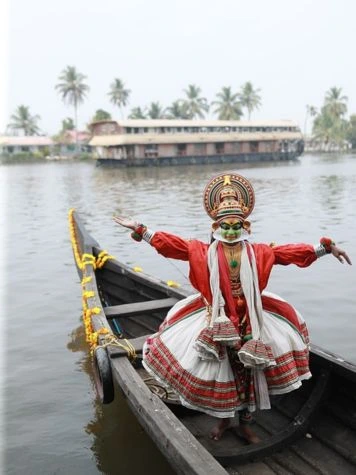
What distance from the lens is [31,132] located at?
63.5 m

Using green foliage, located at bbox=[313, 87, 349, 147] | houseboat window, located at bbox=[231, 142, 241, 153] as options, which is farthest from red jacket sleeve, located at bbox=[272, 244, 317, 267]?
green foliage, located at bbox=[313, 87, 349, 147]

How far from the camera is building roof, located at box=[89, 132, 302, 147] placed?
40.0 m

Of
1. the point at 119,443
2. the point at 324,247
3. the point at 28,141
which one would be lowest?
the point at 119,443

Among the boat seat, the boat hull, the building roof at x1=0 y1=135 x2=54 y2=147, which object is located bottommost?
the boat seat

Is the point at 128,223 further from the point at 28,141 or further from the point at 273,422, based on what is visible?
the point at 28,141

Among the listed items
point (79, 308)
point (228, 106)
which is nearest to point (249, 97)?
point (228, 106)

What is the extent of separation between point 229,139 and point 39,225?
3092 centimetres

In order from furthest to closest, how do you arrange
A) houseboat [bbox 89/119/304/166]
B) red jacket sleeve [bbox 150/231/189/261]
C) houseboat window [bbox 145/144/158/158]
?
houseboat window [bbox 145/144/158/158]
houseboat [bbox 89/119/304/166]
red jacket sleeve [bbox 150/231/189/261]

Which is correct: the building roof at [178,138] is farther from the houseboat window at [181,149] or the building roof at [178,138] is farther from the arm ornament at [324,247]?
the arm ornament at [324,247]

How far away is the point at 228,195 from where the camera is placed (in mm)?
3006

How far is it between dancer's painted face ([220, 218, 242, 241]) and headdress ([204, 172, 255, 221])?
0.05m

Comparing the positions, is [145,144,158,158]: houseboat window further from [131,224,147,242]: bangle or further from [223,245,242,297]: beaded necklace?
Answer: [223,245,242,297]: beaded necklace

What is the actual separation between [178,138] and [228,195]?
39345mm

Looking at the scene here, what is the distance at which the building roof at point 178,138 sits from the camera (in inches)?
1576
